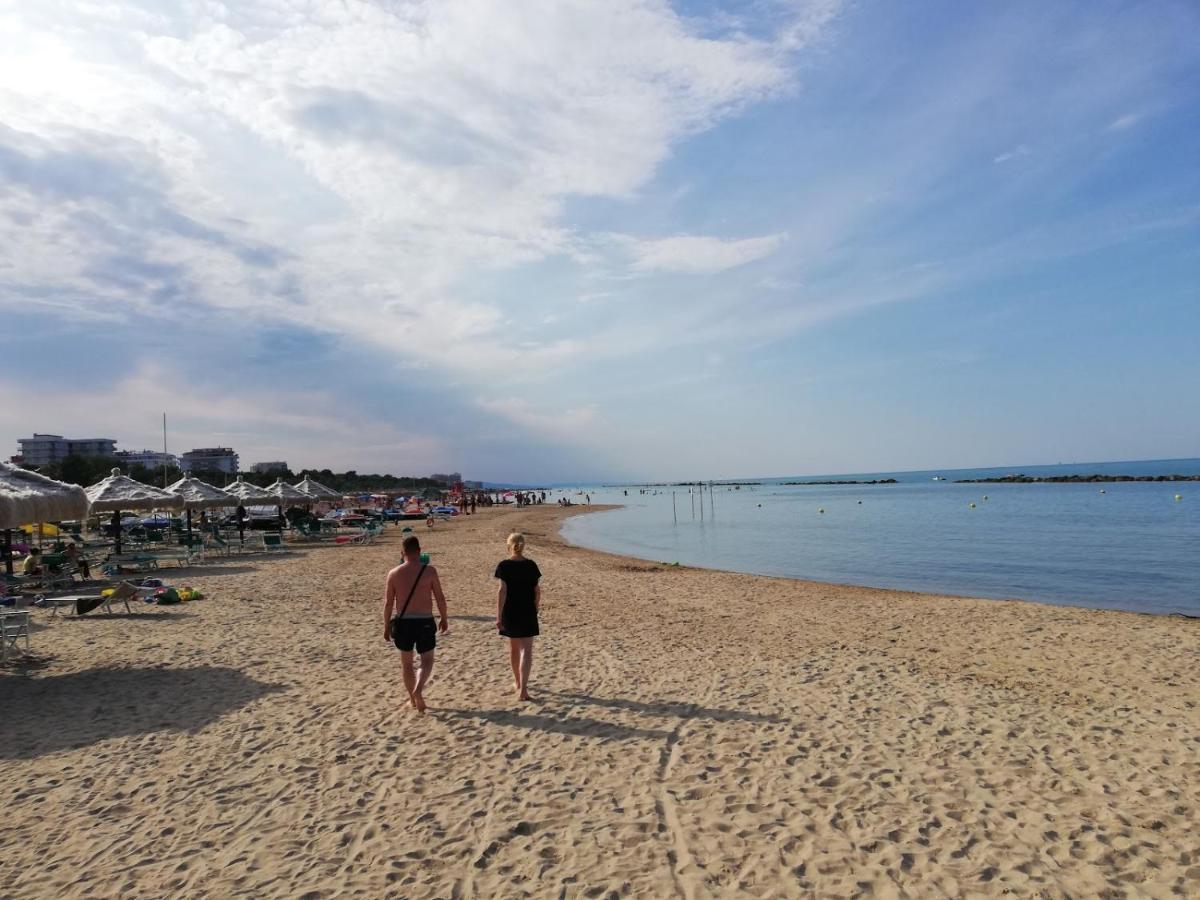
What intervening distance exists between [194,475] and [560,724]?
97.4 metres

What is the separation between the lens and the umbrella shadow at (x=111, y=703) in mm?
5449

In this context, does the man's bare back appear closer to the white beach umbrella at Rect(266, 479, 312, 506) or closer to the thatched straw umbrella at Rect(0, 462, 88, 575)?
the thatched straw umbrella at Rect(0, 462, 88, 575)

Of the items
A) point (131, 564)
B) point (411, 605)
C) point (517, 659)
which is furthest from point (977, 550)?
point (131, 564)

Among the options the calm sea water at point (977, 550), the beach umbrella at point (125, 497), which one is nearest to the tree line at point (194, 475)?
the beach umbrella at point (125, 497)

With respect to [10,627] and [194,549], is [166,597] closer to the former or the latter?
[10,627]

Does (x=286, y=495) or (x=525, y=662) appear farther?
(x=286, y=495)

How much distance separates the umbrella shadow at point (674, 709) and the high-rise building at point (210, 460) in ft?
415

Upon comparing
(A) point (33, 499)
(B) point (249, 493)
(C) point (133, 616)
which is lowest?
(C) point (133, 616)

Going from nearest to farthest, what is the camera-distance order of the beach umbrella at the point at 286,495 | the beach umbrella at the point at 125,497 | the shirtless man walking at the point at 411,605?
the shirtless man walking at the point at 411,605
the beach umbrella at the point at 125,497
the beach umbrella at the point at 286,495

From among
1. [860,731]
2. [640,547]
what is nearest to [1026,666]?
[860,731]

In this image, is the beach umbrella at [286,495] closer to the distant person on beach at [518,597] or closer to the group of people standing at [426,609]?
the group of people standing at [426,609]

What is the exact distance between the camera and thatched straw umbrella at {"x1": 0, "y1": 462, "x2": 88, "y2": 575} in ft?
23.7

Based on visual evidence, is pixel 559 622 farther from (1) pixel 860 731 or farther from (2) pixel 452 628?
(1) pixel 860 731

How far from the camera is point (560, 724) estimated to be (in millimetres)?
5754
